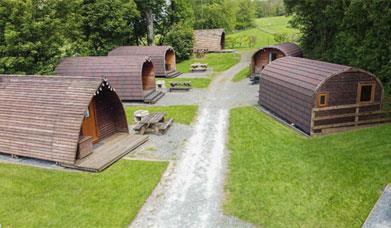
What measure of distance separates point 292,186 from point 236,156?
11.3 feet

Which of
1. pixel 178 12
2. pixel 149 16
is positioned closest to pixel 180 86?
pixel 149 16

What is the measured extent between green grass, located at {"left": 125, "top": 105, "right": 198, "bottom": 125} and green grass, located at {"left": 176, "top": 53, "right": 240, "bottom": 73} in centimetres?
1540

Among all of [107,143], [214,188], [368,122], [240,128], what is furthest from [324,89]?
[107,143]

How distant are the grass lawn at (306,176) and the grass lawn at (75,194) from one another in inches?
136

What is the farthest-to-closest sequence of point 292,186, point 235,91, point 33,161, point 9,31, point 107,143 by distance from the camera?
point 235,91 < point 9,31 < point 107,143 < point 33,161 < point 292,186

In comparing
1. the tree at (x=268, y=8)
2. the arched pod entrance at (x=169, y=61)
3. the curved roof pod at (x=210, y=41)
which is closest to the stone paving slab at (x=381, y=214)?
the arched pod entrance at (x=169, y=61)

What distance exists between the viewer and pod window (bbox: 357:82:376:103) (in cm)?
1752

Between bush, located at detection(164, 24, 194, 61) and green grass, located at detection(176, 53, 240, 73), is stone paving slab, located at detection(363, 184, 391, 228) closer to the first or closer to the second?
green grass, located at detection(176, 53, 240, 73)

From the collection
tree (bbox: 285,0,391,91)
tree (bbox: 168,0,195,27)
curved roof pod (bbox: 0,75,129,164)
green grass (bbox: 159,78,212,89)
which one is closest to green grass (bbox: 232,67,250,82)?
green grass (bbox: 159,78,212,89)

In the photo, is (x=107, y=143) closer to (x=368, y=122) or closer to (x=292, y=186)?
(x=292, y=186)

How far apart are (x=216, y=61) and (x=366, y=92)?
26.5 metres

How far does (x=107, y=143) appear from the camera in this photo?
55.4 ft

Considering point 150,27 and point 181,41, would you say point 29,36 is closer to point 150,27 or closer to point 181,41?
point 181,41

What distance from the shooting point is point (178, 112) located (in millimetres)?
22547
